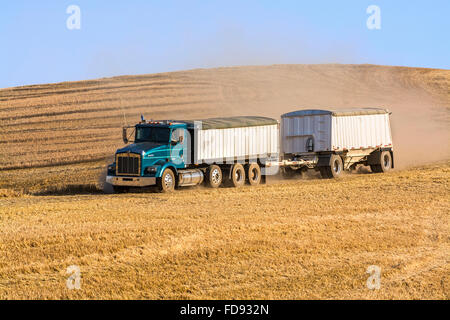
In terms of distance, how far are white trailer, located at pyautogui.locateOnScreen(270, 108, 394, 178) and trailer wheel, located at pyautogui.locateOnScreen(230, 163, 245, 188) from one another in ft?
8.01

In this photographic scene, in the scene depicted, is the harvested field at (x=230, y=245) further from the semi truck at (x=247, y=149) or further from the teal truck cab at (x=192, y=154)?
the semi truck at (x=247, y=149)

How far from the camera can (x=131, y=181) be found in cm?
2639

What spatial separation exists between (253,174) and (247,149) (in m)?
1.16

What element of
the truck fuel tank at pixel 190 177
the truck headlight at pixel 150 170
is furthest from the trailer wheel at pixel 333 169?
the truck headlight at pixel 150 170

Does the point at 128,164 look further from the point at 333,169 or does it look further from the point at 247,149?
the point at 333,169

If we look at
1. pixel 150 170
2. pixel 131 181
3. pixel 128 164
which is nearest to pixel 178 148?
pixel 150 170

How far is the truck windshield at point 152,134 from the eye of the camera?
27.2 metres

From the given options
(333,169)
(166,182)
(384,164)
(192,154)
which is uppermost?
(192,154)

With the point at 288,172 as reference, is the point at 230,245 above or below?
below

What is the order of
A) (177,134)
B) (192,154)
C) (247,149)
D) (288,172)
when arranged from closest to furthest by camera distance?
(177,134) → (192,154) → (247,149) → (288,172)

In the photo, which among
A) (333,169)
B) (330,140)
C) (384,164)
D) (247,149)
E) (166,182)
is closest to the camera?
(166,182)

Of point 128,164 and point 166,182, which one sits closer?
point 128,164

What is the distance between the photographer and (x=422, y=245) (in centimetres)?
1591
